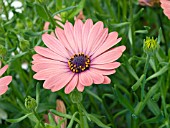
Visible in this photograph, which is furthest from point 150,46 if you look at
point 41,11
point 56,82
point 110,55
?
point 41,11

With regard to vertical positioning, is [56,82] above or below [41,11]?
below

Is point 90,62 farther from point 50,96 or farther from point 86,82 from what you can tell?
point 50,96

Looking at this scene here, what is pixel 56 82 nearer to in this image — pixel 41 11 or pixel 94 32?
pixel 94 32

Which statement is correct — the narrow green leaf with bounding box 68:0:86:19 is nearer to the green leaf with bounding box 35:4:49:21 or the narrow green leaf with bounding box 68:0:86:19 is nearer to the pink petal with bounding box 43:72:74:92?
the green leaf with bounding box 35:4:49:21

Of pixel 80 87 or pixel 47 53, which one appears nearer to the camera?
pixel 80 87

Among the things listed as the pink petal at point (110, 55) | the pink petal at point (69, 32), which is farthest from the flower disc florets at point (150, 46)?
the pink petal at point (69, 32)

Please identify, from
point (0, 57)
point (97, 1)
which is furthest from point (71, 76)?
point (97, 1)
